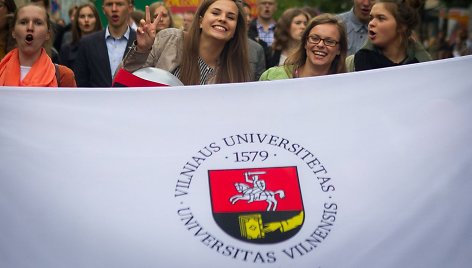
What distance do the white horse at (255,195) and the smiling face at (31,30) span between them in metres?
2.16

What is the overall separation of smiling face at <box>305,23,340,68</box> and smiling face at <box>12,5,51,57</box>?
5.52 ft

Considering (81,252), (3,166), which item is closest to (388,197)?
(81,252)

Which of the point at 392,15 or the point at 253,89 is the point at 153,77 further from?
the point at 392,15

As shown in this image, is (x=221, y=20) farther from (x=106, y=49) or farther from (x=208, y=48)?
(x=106, y=49)

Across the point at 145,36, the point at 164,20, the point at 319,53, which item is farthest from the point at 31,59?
the point at 164,20

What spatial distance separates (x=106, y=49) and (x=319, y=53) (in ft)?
9.50

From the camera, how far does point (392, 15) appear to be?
6.83 metres

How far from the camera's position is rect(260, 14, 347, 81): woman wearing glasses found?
6.41 meters

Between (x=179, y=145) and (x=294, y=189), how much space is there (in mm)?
599

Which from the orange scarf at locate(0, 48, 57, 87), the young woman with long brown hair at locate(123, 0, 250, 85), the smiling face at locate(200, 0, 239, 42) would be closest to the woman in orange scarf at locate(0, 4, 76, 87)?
the orange scarf at locate(0, 48, 57, 87)

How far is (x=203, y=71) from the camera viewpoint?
6.44 meters

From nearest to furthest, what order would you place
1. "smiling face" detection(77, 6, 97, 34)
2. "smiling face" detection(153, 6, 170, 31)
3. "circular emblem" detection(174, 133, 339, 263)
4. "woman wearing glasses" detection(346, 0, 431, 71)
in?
"circular emblem" detection(174, 133, 339, 263), "woman wearing glasses" detection(346, 0, 431, 71), "smiling face" detection(153, 6, 170, 31), "smiling face" detection(77, 6, 97, 34)

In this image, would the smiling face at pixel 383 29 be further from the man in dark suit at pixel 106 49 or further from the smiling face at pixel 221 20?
the man in dark suit at pixel 106 49

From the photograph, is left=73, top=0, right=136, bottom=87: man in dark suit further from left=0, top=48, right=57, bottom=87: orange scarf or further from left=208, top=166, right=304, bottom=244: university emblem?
left=208, top=166, right=304, bottom=244: university emblem
